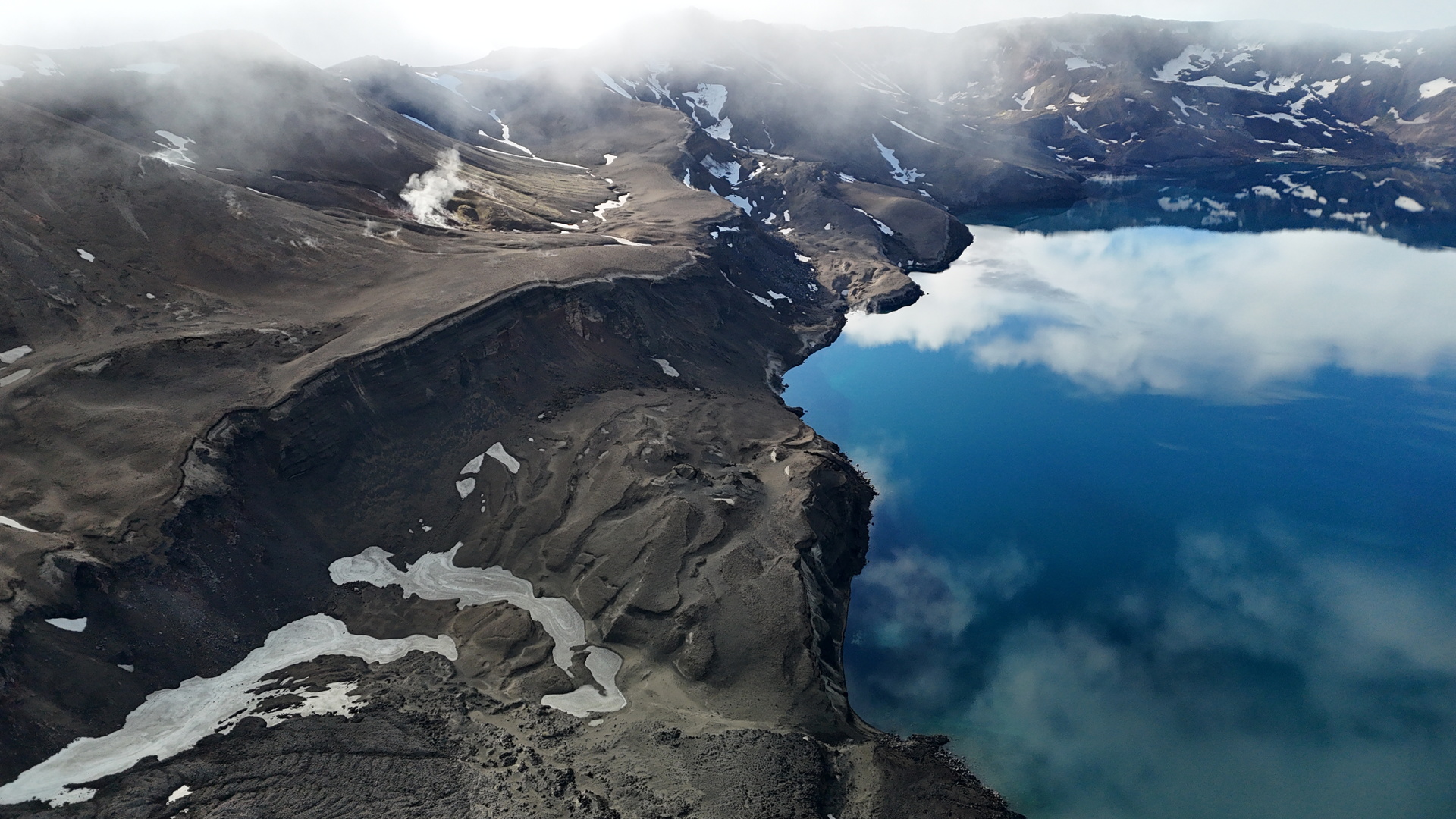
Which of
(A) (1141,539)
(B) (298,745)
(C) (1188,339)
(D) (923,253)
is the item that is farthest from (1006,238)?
(B) (298,745)

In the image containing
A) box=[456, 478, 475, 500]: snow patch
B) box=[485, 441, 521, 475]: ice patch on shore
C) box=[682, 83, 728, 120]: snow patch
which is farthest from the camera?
box=[682, 83, 728, 120]: snow patch

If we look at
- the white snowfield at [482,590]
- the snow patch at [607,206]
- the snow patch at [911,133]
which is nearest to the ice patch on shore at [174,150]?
the snow patch at [607,206]

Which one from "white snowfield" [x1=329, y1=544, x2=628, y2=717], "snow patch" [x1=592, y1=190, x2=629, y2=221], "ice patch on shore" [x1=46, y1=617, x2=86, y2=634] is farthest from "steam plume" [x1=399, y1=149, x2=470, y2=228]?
"ice patch on shore" [x1=46, y1=617, x2=86, y2=634]

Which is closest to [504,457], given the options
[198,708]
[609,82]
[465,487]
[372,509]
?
[465,487]

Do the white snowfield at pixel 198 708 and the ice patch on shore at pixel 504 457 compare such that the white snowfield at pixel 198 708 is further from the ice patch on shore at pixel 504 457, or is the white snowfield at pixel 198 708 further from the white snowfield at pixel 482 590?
the ice patch on shore at pixel 504 457

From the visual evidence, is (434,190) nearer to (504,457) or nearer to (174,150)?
(174,150)

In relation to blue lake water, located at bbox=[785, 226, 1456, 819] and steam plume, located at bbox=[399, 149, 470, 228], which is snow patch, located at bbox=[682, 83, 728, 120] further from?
blue lake water, located at bbox=[785, 226, 1456, 819]
